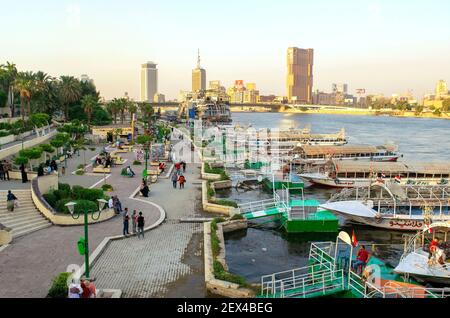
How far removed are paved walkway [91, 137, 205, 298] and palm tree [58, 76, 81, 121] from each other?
5935 centimetres

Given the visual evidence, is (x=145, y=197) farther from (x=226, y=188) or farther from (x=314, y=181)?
(x=314, y=181)

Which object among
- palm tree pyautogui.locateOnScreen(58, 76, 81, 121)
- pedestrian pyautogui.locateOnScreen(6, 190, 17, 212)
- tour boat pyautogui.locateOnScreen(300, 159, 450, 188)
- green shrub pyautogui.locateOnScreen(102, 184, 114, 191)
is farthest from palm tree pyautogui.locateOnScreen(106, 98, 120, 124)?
pedestrian pyautogui.locateOnScreen(6, 190, 17, 212)

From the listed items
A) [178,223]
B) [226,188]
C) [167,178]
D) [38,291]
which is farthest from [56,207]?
[226,188]

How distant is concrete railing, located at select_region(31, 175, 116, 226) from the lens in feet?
67.5

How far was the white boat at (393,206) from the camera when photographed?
2522 centimetres

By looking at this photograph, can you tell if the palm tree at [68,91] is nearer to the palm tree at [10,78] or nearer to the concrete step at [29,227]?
the palm tree at [10,78]

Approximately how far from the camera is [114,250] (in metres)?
17.4

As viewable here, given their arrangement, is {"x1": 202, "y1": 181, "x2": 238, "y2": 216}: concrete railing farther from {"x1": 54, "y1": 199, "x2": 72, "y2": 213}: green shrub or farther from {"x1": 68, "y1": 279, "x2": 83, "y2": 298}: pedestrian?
{"x1": 68, "y1": 279, "x2": 83, "y2": 298}: pedestrian

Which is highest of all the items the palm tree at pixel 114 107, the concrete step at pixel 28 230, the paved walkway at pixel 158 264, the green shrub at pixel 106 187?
the palm tree at pixel 114 107

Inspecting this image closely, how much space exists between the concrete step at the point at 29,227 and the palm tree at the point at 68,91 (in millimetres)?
59272

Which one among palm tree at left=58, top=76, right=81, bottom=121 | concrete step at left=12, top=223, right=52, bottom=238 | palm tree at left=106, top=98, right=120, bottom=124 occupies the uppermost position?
palm tree at left=58, top=76, right=81, bottom=121

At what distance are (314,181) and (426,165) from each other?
9.68 metres

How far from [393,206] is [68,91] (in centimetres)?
6330

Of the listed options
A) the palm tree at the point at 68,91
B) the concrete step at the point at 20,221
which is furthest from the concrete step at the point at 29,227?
the palm tree at the point at 68,91
